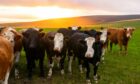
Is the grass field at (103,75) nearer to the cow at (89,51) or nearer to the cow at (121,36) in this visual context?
the cow at (89,51)

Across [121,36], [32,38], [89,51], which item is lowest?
[121,36]

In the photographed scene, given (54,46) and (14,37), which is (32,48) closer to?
(54,46)

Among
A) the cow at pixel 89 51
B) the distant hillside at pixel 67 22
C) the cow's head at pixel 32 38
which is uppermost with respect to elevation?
the cow's head at pixel 32 38

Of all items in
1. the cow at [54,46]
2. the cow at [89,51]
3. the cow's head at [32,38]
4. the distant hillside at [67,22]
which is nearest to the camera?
the cow at [89,51]

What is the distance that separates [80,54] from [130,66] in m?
5.59

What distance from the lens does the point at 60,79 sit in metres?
17.4

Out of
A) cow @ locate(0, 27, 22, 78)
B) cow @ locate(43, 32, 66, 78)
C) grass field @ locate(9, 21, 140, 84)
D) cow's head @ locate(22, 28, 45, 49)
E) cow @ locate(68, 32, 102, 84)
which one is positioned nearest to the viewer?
cow @ locate(0, 27, 22, 78)

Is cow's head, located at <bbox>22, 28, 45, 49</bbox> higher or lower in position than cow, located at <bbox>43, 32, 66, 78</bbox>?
higher

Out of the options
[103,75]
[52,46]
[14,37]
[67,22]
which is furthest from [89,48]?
[67,22]

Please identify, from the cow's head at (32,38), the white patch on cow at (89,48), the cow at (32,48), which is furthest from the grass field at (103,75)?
the cow's head at (32,38)

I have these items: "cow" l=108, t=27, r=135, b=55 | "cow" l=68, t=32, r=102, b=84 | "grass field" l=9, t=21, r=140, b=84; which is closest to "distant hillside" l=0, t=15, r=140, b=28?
"cow" l=108, t=27, r=135, b=55

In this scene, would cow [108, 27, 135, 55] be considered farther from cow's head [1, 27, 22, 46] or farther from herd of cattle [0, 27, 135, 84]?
cow's head [1, 27, 22, 46]

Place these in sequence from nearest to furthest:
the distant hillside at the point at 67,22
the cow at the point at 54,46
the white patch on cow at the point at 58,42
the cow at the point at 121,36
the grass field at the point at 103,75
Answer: the grass field at the point at 103,75
the white patch on cow at the point at 58,42
the cow at the point at 54,46
the cow at the point at 121,36
the distant hillside at the point at 67,22

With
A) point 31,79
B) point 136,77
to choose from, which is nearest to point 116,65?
point 136,77
